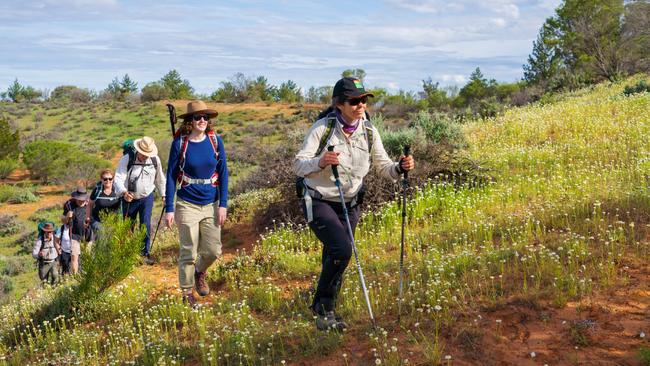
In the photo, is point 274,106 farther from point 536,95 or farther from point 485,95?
point 536,95

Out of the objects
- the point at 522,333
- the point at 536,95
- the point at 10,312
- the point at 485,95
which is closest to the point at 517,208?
the point at 522,333

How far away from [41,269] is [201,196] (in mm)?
5129

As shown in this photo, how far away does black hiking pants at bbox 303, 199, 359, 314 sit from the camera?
498cm

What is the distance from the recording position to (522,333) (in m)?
4.89

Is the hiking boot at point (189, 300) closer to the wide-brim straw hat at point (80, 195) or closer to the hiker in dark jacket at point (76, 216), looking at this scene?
the hiker in dark jacket at point (76, 216)

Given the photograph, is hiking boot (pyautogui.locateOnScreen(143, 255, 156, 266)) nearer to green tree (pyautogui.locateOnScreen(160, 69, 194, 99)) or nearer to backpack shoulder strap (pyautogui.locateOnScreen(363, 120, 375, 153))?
backpack shoulder strap (pyautogui.locateOnScreen(363, 120, 375, 153))

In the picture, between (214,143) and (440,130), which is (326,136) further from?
(440,130)

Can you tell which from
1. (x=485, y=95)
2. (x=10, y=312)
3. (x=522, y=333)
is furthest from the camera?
(x=485, y=95)

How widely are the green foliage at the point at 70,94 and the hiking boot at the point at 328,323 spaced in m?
57.2

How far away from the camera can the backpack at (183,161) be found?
6164 mm

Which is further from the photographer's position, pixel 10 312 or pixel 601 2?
pixel 601 2

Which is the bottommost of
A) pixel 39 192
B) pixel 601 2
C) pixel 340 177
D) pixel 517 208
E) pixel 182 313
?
pixel 39 192

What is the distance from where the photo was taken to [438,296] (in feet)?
18.7

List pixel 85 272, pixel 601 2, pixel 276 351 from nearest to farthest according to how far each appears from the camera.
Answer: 1. pixel 276 351
2. pixel 85 272
3. pixel 601 2
